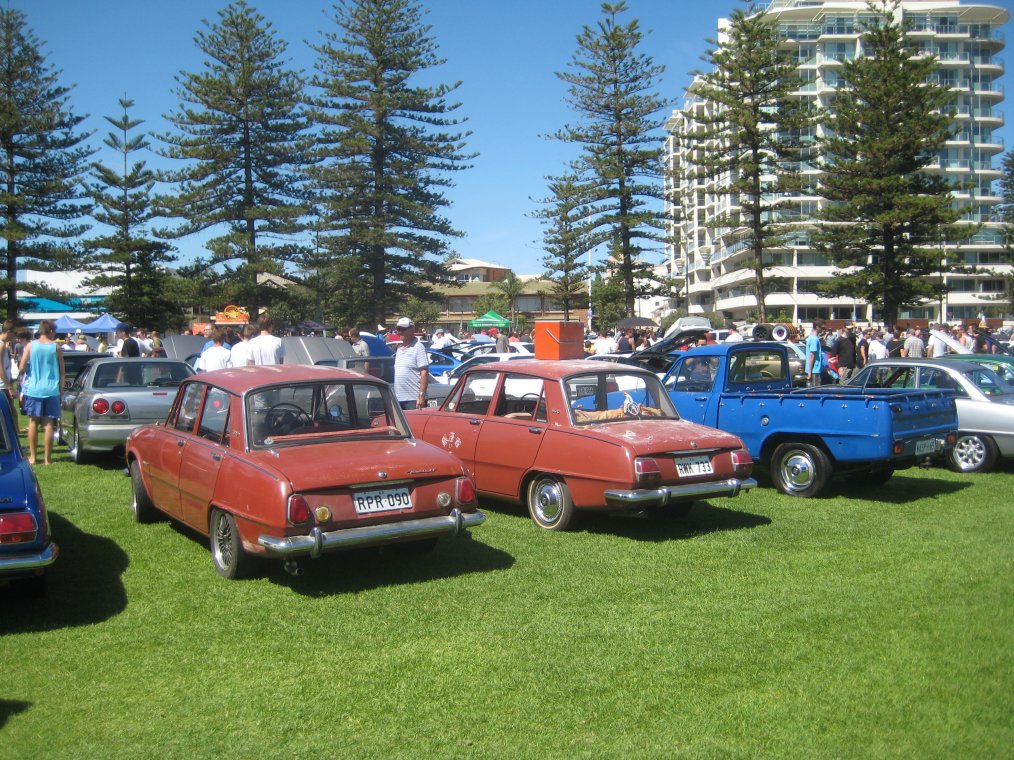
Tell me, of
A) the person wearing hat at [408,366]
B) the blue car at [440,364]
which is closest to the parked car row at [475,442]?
the person wearing hat at [408,366]

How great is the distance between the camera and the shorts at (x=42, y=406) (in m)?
11.3

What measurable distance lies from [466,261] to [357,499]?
12482cm

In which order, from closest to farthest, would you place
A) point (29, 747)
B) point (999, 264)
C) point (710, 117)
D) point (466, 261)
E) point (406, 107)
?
point (29, 747) < point (710, 117) < point (406, 107) < point (999, 264) < point (466, 261)

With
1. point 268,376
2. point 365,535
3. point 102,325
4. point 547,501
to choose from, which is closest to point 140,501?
point 268,376

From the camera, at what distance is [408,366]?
1207 cm

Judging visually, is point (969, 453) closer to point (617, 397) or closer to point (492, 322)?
point (617, 397)

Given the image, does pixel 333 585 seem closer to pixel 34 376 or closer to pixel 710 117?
pixel 34 376

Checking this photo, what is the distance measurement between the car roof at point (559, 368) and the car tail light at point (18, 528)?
175 inches

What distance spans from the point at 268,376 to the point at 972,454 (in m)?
8.86

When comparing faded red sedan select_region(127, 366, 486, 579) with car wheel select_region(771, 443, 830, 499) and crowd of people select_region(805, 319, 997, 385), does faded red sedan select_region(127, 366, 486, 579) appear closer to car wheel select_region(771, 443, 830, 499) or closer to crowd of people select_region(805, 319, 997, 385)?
car wheel select_region(771, 443, 830, 499)

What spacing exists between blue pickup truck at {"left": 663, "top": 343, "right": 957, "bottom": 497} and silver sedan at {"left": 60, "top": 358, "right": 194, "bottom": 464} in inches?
259

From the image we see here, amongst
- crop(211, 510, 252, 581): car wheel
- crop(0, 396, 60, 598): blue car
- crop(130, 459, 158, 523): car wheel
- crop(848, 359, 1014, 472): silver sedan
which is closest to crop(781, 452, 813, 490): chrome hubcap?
crop(848, 359, 1014, 472): silver sedan

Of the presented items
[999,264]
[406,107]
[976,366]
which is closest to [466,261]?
Result: [999,264]

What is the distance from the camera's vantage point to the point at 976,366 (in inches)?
466
